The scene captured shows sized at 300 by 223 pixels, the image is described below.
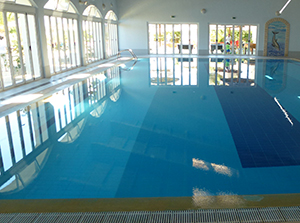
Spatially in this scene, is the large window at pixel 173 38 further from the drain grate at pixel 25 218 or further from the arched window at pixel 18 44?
the drain grate at pixel 25 218

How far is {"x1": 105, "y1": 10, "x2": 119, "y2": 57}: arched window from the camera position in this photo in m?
16.7

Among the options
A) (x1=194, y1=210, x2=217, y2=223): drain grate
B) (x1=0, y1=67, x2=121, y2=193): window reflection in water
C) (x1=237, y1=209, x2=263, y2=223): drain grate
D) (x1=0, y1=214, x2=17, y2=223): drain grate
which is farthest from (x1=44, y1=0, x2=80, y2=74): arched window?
(x1=237, y1=209, x2=263, y2=223): drain grate

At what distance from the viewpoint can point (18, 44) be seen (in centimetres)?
850

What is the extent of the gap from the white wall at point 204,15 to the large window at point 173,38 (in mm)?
444

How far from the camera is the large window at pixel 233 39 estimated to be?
59.9ft

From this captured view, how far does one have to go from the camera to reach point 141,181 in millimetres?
3129

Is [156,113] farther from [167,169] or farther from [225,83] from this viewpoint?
[225,83]

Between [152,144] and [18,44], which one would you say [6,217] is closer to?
[152,144]

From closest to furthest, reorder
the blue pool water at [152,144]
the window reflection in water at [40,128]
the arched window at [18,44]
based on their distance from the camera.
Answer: the blue pool water at [152,144], the window reflection in water at [40,128], the arched window at [18,44]

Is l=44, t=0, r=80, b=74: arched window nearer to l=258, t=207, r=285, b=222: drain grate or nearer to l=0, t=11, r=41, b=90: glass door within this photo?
l=0, t=11, r=41, b=90: glass door

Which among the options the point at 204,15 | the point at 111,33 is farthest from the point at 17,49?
the point at 204,15

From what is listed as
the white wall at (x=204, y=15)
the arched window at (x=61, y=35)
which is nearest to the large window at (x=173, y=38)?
the white wall at (x=204, y=15)

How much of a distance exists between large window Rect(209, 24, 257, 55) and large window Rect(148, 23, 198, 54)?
1.08m

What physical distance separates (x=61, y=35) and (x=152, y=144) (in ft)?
27.9
